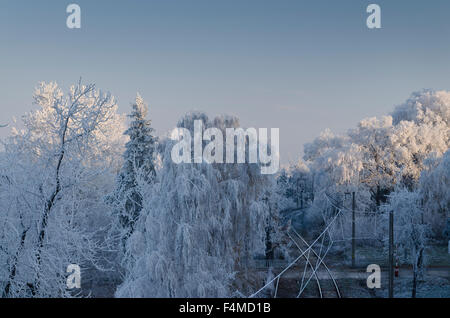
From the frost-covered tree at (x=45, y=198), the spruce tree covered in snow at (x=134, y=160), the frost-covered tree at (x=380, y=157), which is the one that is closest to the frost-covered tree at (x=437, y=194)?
the frost-covered tree at (x=380, y=157)

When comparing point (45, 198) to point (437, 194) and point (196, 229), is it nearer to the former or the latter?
point (196, 229)

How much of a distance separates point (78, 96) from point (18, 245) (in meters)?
4.10

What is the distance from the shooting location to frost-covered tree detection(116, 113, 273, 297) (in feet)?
32.4

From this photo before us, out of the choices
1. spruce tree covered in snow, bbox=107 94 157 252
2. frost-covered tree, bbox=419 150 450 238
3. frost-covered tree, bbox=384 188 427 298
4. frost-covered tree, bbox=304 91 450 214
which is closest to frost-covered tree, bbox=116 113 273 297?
frost-covered tree, bbox=384 188 427 298

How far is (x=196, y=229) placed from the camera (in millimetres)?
11188

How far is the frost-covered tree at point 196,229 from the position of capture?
9875 millimetres

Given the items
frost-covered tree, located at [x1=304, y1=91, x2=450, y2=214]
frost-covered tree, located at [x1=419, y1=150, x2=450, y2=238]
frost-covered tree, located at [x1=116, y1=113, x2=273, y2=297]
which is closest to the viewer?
frost-covered tree, located at [x1=116, y1=113, x2=273, y2=297]

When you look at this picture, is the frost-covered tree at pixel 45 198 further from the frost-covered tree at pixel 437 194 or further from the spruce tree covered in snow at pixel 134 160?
the frost-covered tree at pixel 437 194

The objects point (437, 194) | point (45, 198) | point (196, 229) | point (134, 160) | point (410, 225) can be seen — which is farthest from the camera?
point (437, 194)

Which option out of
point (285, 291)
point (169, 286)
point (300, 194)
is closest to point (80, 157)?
point (169, 286)

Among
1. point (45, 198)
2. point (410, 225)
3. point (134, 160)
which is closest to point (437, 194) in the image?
point (410, 225)

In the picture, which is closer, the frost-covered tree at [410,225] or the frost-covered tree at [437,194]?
the frost-covered tree at [410,225]

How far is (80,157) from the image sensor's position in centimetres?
933

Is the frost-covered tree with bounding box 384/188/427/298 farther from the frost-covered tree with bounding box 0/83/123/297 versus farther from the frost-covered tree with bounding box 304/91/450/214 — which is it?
the frost-covered tree with bounding box 304/91/450/214
